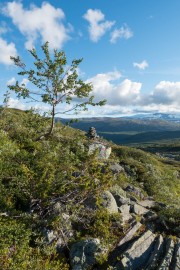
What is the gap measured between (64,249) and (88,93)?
1120 centimetres

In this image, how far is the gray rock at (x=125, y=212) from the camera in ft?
57.2

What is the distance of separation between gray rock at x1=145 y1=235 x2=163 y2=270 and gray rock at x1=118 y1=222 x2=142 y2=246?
1.35 metres

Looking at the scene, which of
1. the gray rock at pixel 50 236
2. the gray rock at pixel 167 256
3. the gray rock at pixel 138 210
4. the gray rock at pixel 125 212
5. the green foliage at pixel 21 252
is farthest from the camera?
the gray rock at pixel 138 210

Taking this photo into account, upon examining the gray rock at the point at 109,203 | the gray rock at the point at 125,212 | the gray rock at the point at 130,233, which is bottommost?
the gray rock at the point at 130,233

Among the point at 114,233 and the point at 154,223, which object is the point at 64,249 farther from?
the point at 154,223

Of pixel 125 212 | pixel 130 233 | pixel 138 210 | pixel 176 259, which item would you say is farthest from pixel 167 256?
pixel 138 210

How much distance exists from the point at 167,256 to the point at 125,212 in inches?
182

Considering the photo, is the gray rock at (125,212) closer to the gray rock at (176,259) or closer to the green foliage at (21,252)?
the gray rock at (176,259)

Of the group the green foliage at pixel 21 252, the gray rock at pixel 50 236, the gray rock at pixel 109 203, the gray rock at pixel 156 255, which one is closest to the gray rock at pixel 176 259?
the gray rock at pixel 156 255

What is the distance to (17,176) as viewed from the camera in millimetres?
16969

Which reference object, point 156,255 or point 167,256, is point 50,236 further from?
point 167,256

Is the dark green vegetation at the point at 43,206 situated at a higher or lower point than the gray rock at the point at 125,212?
higher

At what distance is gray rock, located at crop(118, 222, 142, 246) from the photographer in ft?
50.5

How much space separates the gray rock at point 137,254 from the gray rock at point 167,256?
0.82 m
